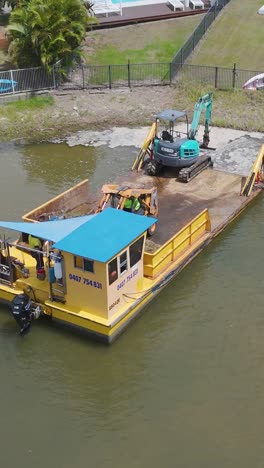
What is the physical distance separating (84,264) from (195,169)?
995 centimetres

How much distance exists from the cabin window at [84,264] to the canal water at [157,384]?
2.09m

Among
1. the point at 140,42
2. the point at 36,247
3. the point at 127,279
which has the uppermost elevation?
the point at 140,42

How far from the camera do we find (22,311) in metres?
15.4

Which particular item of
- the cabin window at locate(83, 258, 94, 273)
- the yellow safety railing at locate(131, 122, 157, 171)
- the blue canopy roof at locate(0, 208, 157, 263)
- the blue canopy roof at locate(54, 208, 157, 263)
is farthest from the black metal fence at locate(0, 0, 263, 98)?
the cabin window at locate(83, 258, 94, 273)

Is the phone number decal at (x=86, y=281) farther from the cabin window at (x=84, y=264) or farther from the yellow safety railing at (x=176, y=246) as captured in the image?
the yellow safety railing at (x=176, y=246)

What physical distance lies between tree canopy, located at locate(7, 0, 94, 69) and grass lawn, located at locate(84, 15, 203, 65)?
11.0 ft

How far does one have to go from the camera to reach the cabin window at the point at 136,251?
51.1 feet

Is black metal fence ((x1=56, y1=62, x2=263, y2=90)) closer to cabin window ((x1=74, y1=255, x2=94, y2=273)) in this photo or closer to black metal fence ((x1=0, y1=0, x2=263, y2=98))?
black metal fence ((x1=0, y1=0, x2=263, y2=98))

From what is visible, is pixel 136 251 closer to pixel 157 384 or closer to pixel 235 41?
pixel 157 384

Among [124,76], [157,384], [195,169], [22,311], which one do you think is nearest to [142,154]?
[195,169]

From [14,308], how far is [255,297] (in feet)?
22.4

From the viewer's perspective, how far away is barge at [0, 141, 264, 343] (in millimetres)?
14945

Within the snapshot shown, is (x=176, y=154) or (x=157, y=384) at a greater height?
(x=176, y=154)

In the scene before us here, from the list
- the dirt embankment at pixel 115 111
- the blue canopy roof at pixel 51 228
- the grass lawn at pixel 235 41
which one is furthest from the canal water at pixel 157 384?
the grass lawn at pixel 235 41
